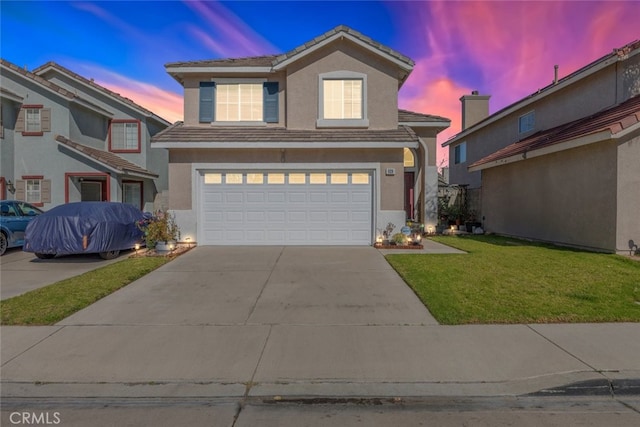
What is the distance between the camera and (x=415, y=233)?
11797 mm

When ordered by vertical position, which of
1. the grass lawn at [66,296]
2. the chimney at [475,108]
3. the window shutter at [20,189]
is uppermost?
the chimney at [475,108]

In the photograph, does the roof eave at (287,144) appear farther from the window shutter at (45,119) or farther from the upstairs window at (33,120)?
the upstairs window at (33,120)

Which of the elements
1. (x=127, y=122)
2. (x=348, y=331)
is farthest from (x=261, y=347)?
(x=127, y=122)

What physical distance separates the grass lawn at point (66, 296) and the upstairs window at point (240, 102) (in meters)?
6.21

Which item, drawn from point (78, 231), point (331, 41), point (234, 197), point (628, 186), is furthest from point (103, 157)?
point (628, 186)

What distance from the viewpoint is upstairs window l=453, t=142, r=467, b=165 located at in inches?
939

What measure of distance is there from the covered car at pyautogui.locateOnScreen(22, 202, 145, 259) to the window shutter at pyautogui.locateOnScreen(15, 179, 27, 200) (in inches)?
306

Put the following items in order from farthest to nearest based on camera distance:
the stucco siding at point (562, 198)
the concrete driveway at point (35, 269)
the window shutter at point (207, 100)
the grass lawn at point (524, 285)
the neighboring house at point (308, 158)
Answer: the window shutter at point (207, 100), the neighboring house at point (308, 158), the stucco siding at point (562, 198), the concrete driveway at point (35, 269), the grass lawn at point (524, 285)

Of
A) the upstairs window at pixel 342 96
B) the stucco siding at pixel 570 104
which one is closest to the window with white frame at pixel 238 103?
the upstairs window at pixel 342 96

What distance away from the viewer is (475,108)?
23.4m

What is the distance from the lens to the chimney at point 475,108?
23391mm

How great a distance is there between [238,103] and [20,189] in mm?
11169

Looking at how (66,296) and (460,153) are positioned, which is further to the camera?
(460,153)

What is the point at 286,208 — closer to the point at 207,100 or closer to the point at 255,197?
the point at 255,197
